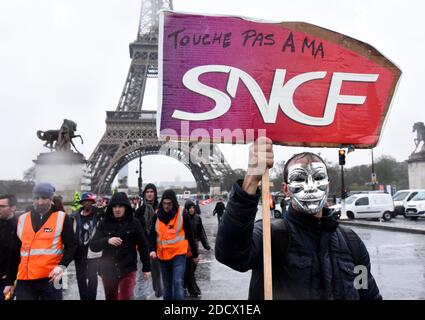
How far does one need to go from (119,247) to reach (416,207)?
19019 mm

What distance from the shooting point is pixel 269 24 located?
7.84ft

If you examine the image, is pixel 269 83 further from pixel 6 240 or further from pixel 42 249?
pixel 6 240

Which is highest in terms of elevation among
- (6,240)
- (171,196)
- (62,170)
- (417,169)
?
(417,169)

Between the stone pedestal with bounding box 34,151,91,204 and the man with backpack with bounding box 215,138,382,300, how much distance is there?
53.1 ft

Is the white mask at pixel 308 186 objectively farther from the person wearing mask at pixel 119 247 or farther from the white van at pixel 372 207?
the white van at pixel 372 207

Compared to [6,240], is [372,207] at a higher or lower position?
lower

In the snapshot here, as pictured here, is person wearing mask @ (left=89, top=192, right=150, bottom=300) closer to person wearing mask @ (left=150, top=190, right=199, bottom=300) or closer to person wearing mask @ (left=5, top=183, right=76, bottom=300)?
person wearing mask @ (left=150, top=190, right=199, bottom=300)

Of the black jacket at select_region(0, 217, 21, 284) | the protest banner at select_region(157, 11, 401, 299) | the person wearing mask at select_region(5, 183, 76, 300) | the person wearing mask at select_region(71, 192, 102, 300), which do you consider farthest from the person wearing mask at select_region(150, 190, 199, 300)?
the protest banner at select_region(157, 11, 401, 299)

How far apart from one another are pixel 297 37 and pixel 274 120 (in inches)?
22.2

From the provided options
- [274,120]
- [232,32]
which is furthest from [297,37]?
[274,120]

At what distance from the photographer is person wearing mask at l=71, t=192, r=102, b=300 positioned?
5.09m

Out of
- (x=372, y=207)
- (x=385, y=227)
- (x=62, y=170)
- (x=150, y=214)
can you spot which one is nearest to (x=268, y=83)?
(x=150, y=214)

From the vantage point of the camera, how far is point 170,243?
4.69 meters

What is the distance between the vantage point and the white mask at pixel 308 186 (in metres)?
1.98
